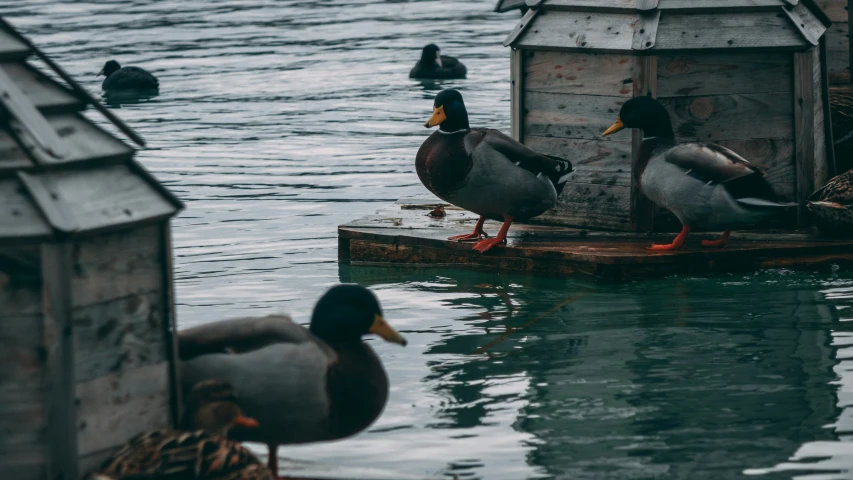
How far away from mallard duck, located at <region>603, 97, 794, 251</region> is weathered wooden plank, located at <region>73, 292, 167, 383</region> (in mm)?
4964

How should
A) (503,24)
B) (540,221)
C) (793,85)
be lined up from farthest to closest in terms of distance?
(503,24) → (540,221) → (793,85)

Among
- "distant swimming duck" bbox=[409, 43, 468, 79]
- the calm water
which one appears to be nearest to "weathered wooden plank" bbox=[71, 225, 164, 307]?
the calm water

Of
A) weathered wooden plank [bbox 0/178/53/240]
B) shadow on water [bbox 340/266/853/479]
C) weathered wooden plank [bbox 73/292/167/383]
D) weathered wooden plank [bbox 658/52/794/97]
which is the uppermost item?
weathered wooden plank [bbox 658/52/794/97]

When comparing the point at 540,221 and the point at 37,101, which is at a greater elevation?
the point at 37,101

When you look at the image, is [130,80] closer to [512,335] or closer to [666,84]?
[666,84]

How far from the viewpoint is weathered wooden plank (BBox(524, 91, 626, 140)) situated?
388 inches

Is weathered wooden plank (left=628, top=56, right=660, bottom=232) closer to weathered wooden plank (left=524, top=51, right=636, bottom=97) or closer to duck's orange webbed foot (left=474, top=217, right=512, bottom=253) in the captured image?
weathered wooden plank (left=524, top=51, right=636, bottom=97)

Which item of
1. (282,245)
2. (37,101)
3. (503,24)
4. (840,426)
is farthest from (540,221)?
(503,24)

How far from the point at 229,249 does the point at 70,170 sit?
20.5 ft

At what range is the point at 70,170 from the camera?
180 inches

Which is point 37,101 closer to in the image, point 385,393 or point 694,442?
point 385,393

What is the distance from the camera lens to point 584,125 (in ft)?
32.8

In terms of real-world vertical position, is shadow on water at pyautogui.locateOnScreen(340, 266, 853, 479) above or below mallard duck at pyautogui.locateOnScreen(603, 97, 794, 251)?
below

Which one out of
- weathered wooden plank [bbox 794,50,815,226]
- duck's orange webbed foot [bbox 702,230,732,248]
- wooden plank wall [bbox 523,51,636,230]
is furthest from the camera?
wooden plank wall [bbox 523,51,636,230]
